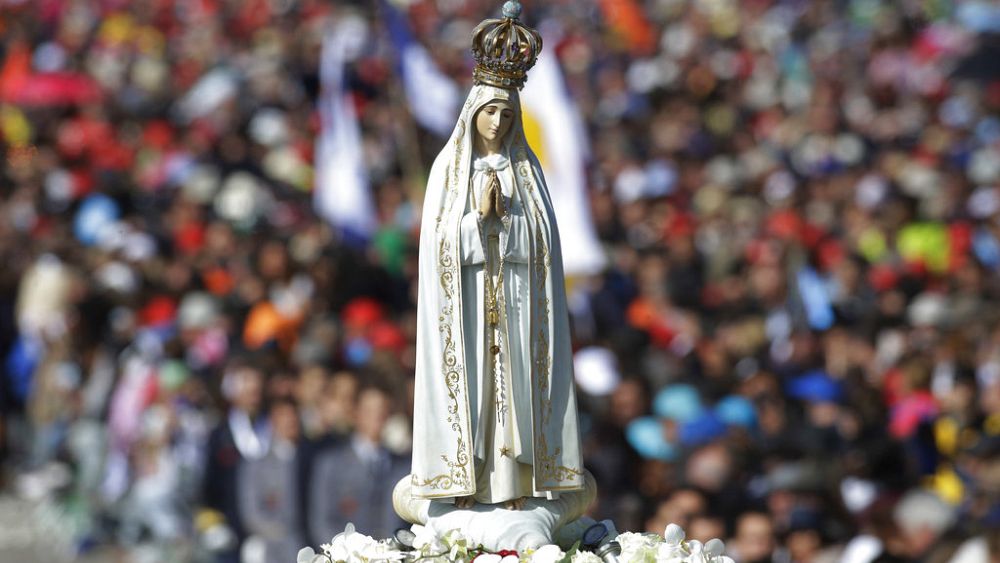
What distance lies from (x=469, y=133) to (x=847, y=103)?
1762cm

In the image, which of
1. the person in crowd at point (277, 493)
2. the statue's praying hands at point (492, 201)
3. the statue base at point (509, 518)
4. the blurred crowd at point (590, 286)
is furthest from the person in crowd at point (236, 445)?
the statue's praying hands at point (492, 201)

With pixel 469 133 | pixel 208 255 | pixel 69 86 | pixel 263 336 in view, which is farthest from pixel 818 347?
pixel 69 86

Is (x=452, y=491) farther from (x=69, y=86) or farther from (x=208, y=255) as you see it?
(x=69, y=86)

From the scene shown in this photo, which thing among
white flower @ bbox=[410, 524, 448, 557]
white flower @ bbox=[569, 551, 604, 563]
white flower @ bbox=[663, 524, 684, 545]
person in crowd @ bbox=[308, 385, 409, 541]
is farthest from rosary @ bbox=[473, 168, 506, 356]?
person in crowd @ bbox=[308, 385, 409, 541]

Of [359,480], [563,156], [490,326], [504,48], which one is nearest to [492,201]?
[490,326]

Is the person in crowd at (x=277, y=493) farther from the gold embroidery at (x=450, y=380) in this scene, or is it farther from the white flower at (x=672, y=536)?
the white flower at (x=672, y=536)

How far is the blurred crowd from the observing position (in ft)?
44.0

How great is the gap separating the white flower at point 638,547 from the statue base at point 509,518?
31 cm

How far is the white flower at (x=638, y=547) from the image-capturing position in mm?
8180

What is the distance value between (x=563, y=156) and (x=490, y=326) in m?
9.93

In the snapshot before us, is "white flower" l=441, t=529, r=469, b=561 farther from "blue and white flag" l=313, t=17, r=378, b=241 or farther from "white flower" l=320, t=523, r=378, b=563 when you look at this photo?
"blue and white flag" l=313, t=17, r=378, b=241

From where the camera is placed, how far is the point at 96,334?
1792 cm

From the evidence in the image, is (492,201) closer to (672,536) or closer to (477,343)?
(477,343)

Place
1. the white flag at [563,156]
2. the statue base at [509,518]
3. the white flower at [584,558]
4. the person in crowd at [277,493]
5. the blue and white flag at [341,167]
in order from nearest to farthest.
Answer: the white flower at [584,558]
the statue base at [509,518]
the person in crowd at [277,493]
the white flag at [563,156]
the blue and white flag at [341,167]
